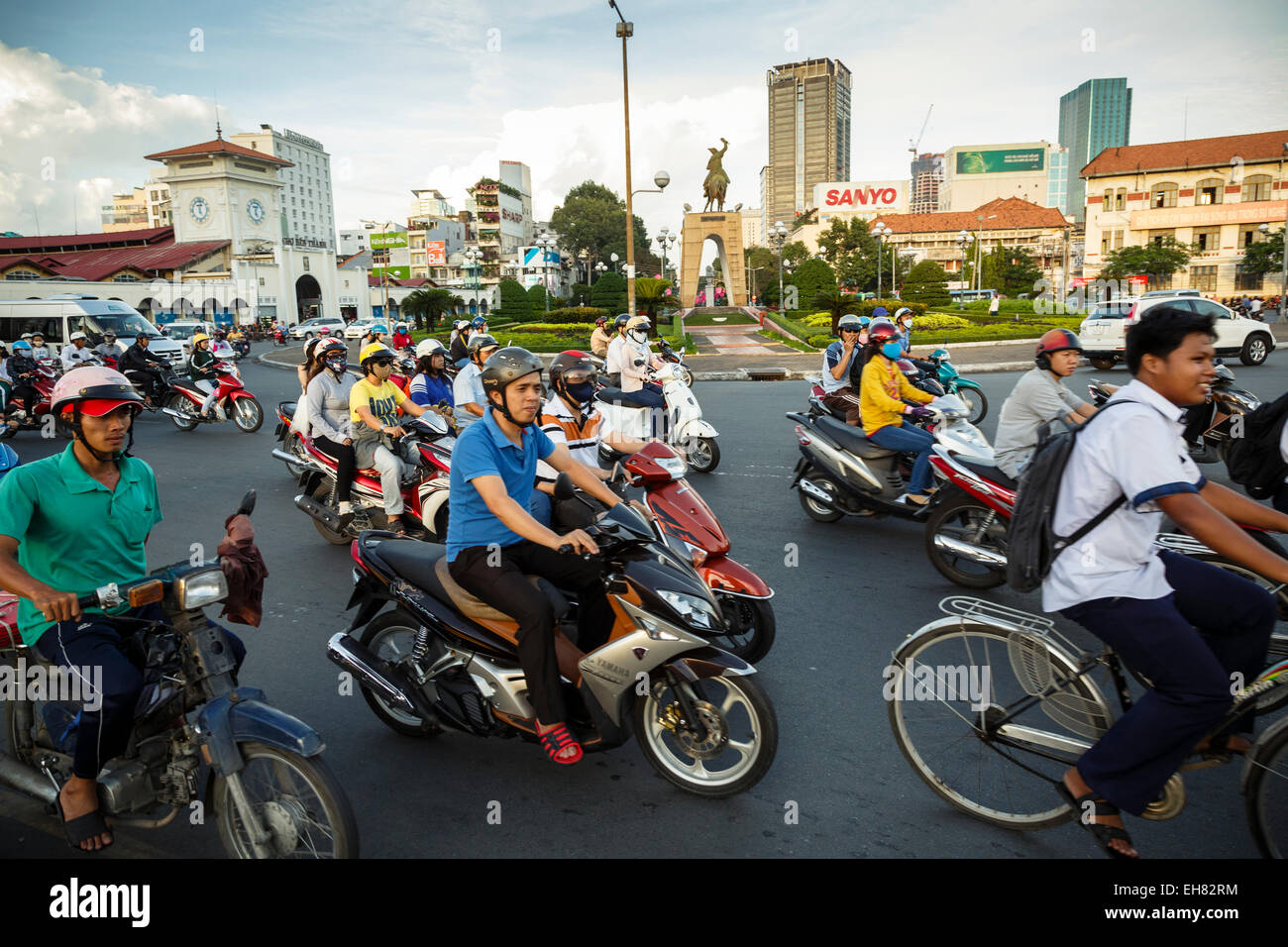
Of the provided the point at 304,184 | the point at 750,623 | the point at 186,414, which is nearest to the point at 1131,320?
the point at 750,623

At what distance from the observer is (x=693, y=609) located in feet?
10.3

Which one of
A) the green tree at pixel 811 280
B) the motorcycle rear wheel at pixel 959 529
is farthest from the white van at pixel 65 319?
the green tree at pixel 811 280

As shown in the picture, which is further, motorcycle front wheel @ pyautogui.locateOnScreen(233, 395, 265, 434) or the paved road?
motorcycle front wheel @ pyautogui.locateOnScreen(233, 395, 265, 434)

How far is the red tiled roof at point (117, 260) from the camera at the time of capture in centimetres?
5138

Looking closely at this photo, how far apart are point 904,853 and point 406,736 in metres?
2.19

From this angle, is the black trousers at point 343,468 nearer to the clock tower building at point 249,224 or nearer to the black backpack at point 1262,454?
the black backpack at point 1262,454

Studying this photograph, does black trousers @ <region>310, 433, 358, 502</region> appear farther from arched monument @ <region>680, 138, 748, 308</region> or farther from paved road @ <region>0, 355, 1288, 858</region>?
arched monument @ <region>680, 138, 748, 308</region>

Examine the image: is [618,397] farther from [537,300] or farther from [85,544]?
[537,300]

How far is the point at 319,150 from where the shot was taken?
378ft

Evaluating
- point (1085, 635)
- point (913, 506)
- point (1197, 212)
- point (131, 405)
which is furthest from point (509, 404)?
point (1197, 212)

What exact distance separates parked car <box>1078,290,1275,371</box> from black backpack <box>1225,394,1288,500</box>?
12166mm

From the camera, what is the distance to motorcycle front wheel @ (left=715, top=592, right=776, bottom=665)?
4309mm

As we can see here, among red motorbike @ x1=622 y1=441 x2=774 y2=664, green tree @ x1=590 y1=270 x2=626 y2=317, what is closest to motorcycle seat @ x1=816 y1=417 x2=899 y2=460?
red motorbike @ x1=622 y1=441 x2=774 y2=664

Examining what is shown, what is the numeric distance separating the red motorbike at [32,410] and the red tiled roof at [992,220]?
89438 mm
